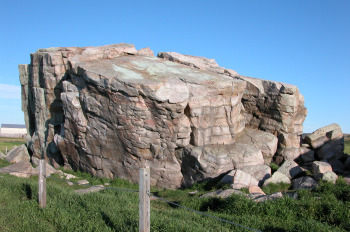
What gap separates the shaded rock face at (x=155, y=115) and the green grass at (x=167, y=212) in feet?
15.4

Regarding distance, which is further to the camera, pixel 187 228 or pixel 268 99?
pixel 268 99

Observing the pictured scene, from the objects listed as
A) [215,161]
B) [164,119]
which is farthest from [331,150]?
[164,119]

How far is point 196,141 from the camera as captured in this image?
16.8 meters

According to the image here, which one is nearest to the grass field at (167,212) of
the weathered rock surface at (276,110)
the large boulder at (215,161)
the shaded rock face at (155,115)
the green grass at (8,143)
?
the large boulder at (215,161)

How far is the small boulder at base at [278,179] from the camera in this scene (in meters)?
14.4

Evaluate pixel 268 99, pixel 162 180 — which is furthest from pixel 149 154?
pixel 268 99

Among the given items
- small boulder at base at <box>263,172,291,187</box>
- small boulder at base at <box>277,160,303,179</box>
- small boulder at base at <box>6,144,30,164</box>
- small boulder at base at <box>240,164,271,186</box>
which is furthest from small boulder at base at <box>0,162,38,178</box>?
small boulder at base at <box>277,160,303,179</box>

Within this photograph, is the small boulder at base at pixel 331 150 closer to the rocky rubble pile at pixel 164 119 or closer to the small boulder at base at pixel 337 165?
the rocky rubble pile at pixel 164 119

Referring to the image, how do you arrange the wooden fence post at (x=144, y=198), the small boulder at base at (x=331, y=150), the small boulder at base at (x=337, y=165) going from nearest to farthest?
the wooden fence post at (x=144, y=198) → the small boulder at base at (x=337, y=165) → the small boulder at base at (x=331, y=150)

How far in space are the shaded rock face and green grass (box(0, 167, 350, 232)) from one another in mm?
4697

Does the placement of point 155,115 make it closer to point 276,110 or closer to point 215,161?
point 215,161

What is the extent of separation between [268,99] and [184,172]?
6.69 metres

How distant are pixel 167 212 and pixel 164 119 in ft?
22.5

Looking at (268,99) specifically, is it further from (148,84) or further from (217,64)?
(148,84)
